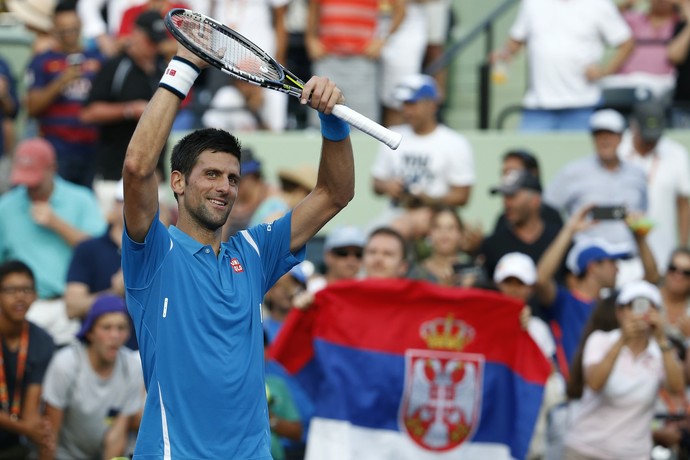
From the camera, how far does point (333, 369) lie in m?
9.59

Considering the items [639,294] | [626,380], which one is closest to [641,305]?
[639,294]

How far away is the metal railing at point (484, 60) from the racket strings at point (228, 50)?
8.46m

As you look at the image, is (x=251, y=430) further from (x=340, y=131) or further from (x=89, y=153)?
(x=89, y=153)

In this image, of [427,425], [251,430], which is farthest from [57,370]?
[251,430]

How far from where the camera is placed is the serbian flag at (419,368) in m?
9.54

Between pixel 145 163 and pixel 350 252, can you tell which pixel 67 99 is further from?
pixel 145 163

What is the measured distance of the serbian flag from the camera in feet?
31.3

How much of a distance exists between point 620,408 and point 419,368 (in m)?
1.30

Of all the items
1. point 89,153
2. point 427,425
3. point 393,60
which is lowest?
point 427,425

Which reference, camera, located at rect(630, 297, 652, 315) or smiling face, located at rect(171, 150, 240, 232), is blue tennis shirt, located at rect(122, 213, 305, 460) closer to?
smiling face, located at rect(171, 150, 240, 232)

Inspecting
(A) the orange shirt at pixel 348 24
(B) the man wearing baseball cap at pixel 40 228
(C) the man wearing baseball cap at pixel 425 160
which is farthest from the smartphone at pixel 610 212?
(B) the man wearing baseball cap at pixel 40 228

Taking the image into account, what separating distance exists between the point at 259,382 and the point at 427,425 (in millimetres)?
3976

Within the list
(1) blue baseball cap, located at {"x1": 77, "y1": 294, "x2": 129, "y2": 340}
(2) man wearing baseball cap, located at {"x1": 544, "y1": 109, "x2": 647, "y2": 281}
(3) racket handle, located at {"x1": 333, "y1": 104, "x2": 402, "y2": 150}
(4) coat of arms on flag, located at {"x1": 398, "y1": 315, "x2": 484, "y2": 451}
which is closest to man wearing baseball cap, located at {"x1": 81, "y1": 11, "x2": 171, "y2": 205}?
(1) blue baseball cap, located at {"x1": 77, "y1": 294, "x2": 129, "y2": 340}

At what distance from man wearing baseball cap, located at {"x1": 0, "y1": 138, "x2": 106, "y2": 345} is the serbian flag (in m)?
2.40
